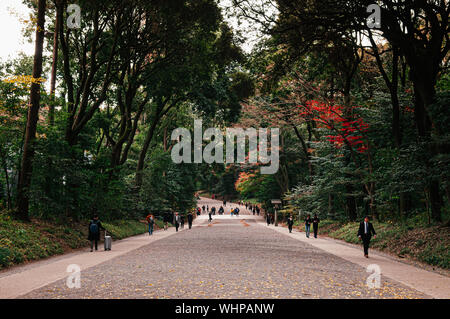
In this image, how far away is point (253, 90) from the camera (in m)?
21.7

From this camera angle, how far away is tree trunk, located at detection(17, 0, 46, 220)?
15.8m

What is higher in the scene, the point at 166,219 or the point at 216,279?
the point at 216,279

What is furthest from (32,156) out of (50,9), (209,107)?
(209,107)

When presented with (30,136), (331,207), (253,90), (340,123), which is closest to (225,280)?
(30,136)

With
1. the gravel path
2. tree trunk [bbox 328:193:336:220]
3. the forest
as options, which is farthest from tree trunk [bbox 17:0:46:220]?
tree trunk [bbox 328:193:336:220]

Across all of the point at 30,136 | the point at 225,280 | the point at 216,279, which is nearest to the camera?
the point at 225,280

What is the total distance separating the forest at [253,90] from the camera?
1478 centimetres

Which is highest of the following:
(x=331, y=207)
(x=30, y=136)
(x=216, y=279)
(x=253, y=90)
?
(x=253, y=90)

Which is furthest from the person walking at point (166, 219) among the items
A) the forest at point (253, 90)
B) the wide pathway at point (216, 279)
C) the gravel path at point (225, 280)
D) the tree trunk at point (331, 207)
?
the gravel path at point (225, 280)

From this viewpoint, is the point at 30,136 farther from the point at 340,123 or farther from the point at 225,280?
the point at 340,123

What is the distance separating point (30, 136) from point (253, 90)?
457 inches

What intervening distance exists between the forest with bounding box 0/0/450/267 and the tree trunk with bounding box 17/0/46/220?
45 millimetres

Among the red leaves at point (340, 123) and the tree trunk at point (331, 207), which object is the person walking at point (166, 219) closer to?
the tree trunk at point (331, 207)

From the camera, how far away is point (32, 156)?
1628cm
